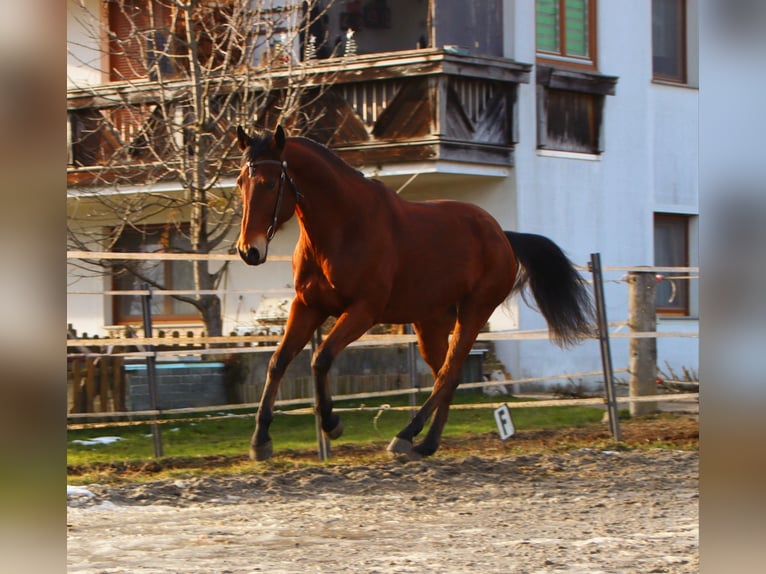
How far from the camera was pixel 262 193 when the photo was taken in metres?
4.61

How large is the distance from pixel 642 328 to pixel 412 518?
4.98 meters

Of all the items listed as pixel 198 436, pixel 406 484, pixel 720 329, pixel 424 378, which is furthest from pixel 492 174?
pixel 720 329

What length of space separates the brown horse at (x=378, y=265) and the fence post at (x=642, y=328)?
4.52 m

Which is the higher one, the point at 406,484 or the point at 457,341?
the point at 457,341

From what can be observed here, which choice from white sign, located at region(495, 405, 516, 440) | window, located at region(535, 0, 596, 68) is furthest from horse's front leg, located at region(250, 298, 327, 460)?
window, located at region(535, 0, 596, 68)

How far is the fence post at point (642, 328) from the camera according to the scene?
1084 cm

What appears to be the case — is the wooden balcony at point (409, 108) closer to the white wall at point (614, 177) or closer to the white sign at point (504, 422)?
the white wall at point (614, 177)

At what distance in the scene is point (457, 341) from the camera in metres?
5.89

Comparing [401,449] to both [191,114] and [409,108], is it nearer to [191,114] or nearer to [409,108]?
[191,114]

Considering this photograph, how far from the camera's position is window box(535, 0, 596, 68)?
1419 centimetres

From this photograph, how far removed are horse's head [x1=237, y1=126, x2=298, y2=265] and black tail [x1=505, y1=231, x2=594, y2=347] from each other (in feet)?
6.48

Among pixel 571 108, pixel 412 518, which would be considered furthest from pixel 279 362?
pixel 571 108

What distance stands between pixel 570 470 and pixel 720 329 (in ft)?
24.0

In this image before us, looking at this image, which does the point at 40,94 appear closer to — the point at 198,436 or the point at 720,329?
the point at 720,329
